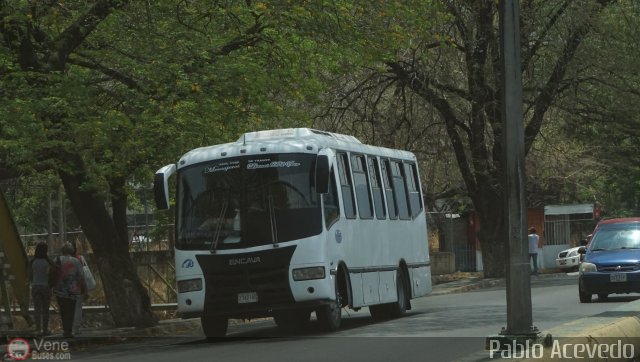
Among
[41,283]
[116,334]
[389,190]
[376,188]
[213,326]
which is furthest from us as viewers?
[389,190]

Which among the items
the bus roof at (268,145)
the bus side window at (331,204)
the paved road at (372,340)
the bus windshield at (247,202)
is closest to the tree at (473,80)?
the paved road at (372,340)

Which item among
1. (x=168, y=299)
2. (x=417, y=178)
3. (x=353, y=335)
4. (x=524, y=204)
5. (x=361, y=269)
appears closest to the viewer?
(x=524, y=204)

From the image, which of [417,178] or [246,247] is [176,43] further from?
[417,178]

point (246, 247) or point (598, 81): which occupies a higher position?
point (598, 81)

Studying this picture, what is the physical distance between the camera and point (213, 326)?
64.0ft

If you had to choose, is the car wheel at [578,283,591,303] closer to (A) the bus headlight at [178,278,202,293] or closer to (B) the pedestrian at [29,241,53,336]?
(A) the bus headlight at [178,278,202,293]

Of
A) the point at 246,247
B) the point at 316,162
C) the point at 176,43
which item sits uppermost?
the point at 176,43

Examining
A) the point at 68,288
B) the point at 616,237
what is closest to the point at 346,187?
the point at 68,288

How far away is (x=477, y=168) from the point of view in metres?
37.9

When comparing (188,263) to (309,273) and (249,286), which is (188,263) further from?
(309,273)

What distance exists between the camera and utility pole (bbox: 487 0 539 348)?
37.9 feet

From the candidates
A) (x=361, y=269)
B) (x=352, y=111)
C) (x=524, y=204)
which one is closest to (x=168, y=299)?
(x=352, y=111)

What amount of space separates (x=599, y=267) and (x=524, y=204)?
1263cm

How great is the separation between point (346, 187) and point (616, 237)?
7.80 meters
